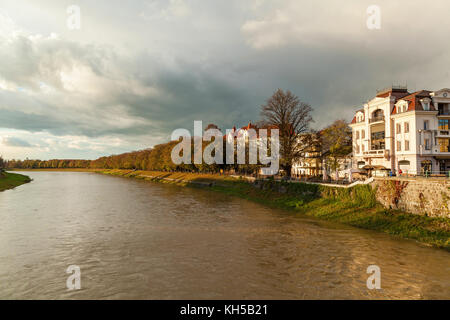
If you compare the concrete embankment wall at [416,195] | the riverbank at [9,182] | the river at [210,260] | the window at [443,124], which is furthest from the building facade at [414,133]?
the riverbank at [9,182]

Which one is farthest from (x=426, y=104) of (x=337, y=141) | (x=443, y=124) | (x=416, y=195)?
(x=416, y=195)

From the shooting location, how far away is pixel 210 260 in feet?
55.6

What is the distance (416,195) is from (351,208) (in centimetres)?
688

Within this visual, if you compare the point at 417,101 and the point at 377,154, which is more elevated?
the point at 417,101

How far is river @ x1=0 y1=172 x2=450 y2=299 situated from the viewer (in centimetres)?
1281

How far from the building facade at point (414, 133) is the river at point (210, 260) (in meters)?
25.1

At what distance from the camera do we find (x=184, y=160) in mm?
100875

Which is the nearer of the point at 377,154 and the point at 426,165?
the point at 426,165

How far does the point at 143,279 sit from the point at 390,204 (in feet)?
85.5

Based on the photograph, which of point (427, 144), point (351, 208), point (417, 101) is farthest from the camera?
point (417, 101)

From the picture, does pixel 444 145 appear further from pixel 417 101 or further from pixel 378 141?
pixel 378 141

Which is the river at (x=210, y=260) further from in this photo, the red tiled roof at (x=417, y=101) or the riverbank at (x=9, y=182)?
the riverbank at (x=9, y=182)

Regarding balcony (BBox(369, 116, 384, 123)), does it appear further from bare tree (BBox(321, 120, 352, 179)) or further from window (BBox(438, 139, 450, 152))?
bare tree (BBox(321, 120, 352, 179))
